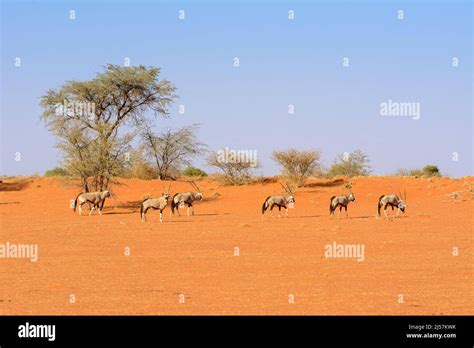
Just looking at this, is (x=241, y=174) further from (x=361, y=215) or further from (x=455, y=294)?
(x=455, y=294)

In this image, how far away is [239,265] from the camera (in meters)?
16.7

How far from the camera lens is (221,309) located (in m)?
11.2

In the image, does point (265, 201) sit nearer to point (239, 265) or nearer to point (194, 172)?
point (239, 265)

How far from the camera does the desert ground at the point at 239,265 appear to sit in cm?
1175

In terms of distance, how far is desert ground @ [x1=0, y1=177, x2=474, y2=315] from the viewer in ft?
38.5
